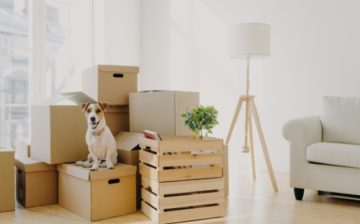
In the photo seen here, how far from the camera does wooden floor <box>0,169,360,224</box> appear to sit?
8.32ft

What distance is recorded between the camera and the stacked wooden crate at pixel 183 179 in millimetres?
2447

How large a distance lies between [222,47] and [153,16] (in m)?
1.06

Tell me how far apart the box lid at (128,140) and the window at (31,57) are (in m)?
1.35

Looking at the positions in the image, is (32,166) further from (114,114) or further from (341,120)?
(341,120)

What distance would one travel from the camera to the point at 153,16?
510 centimetres

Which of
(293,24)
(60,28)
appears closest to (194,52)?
(293,24)

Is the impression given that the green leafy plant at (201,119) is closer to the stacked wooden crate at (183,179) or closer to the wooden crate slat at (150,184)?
the stacked wooden crate at (183,179)

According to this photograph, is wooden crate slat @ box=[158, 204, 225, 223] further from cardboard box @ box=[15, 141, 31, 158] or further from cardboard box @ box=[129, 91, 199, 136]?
cardboard box @ box=[15, 141, 31, 158]

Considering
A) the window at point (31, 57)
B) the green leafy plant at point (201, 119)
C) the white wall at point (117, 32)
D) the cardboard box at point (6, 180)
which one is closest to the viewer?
the green leafy plant at point (201, 119)

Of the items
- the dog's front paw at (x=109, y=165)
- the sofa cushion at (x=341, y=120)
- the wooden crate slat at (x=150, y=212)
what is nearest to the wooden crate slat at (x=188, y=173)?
the wooden crate slat at (x=150, y=212)

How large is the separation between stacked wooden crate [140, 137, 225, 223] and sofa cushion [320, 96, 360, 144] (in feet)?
3.82

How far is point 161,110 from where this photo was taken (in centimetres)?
294

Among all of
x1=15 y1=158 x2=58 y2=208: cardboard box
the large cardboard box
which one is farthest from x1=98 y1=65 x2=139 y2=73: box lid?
x1=15 y1=158 x2=58 y2=208: cardboard box

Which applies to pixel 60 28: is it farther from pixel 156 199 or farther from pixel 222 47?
pixel 156 199
